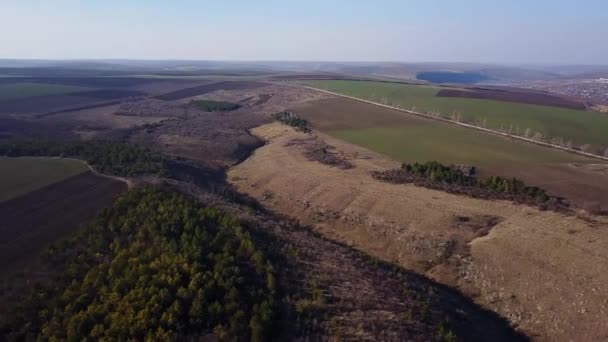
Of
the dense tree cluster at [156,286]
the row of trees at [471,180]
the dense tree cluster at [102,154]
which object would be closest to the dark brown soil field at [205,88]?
the dense tree cluster at [102,154]

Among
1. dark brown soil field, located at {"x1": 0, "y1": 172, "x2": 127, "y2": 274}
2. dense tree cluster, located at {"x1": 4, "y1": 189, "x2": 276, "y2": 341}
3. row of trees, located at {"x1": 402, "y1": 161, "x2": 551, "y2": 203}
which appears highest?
dense tree cluster, located at {"x1": 4, "y1": 189, "x2": 276, "y2": 341}

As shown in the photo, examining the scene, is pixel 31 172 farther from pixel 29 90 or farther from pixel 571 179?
pixel 29 90

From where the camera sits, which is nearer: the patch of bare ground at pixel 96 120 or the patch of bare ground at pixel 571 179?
the patch of bare ground at pixel 571 179

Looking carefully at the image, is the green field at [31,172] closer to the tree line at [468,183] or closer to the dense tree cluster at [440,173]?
the tree line at [468,183]

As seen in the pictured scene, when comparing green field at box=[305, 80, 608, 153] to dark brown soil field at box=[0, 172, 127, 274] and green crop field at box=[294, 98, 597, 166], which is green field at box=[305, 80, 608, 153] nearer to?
green crop field at box=[294, 98, 597, 166]

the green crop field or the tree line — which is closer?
the tree line

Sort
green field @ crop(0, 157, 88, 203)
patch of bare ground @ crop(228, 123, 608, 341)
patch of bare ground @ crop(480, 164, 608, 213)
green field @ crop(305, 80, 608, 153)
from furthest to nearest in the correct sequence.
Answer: green field @ crop(305, 80, 608, 153)
patch of bare ground @ crop(480, 164, 608, 213)
green field @ crop(0, 157, 88, 203)
patch of bare ground @ crop(228, 123, 608, 341)

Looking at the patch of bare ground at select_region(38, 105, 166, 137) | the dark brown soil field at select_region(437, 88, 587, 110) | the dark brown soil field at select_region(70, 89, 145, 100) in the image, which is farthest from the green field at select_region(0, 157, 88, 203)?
the dark brown soil field at select_region(437, 88, 587, 110)

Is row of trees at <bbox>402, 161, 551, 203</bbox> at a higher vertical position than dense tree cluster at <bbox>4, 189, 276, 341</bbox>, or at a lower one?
lower
